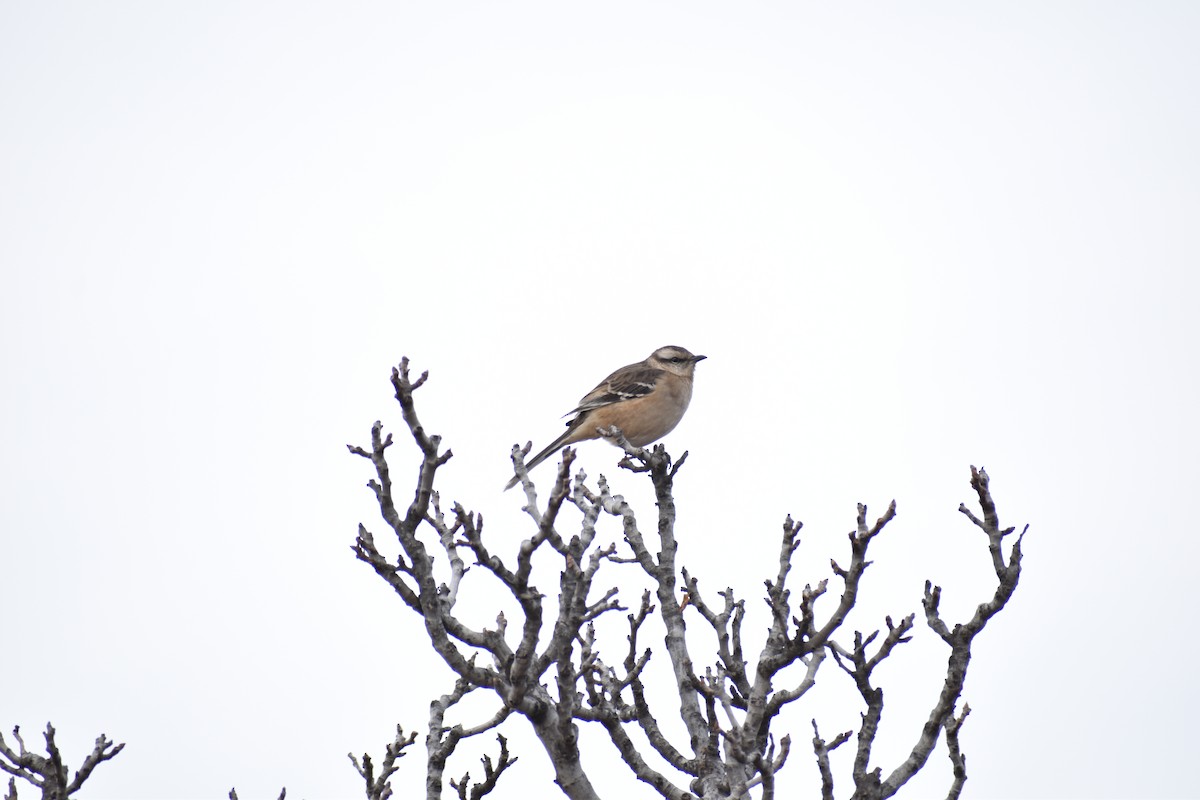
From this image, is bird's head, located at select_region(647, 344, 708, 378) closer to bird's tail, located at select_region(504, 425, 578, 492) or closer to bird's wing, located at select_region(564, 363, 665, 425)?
bird's wing, located at select_region(564, 363, 665, 425)

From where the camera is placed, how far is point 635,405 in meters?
14.2

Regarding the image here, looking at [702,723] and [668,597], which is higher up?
[668,597]

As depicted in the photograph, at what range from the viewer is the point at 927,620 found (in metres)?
6.39

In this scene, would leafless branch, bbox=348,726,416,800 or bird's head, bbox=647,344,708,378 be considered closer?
leafless branch, bbox=348,726,416,800

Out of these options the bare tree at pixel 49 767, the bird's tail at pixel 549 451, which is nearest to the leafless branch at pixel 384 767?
the bare tree at pixel 49 767

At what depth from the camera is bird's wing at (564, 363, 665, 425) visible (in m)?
14.3

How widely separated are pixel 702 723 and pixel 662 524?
168 centimetres

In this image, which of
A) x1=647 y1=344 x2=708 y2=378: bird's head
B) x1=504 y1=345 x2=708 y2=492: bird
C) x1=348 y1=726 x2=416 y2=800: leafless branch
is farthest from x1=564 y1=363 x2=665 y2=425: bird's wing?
x1=348 y1=726 x2=416 y2=800: leafless branch

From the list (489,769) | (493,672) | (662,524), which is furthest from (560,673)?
(662,524)

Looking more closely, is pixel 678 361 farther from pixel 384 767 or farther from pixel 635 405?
pixel 384 767

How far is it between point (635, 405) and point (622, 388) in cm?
37

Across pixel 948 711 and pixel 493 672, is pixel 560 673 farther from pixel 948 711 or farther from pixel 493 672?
pixel 948 711

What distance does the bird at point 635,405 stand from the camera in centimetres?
1391

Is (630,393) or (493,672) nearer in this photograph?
(493,672)
